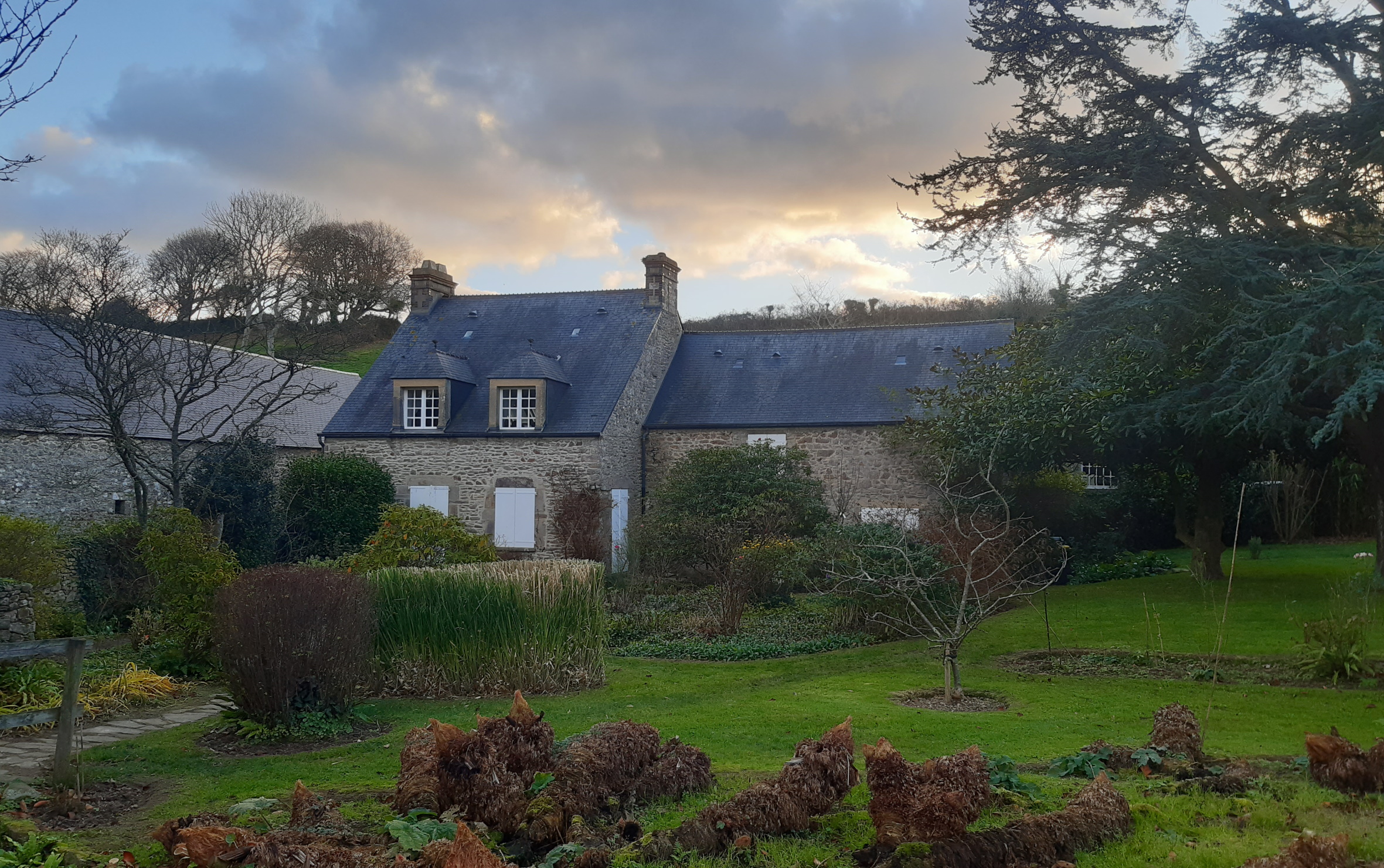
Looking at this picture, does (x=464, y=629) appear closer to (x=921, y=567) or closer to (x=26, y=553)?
(x=921, y=567)

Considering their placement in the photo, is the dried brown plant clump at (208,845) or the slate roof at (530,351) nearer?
the dried brown plant clump at (208,845)

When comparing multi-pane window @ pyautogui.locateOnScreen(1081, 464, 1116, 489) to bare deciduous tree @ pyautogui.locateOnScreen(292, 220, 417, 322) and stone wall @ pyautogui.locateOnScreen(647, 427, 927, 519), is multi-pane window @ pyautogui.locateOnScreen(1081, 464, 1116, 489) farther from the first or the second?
bare deciduous tree @ pyautogui.locateOnScreen(292, 220, 417, 322)

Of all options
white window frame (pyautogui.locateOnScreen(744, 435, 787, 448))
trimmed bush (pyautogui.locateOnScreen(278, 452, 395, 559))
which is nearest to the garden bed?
white window frame (pyautogui.locateOnScreen(744, 435, 787, 448))

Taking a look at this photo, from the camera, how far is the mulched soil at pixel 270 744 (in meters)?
7.05

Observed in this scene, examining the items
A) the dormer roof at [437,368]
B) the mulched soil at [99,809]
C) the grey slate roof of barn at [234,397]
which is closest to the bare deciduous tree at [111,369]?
the grey slate roof of barn at [234,397]

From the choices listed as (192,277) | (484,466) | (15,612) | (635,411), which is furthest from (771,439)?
(15,612)

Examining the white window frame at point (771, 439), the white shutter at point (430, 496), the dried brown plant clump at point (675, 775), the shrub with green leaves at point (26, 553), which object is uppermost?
the white window frame at point (771, 439)

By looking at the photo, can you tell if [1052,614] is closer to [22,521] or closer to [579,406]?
[579,406]

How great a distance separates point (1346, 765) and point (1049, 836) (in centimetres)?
203

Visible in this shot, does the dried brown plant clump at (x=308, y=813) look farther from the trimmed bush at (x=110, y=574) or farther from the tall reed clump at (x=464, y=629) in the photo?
the trimmed bush at (x=110, y=574)

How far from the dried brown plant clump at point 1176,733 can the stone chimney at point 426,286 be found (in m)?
22.4

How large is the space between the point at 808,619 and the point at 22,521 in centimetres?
1062

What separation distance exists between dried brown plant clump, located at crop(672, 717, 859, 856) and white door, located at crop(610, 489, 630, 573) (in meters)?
15.7

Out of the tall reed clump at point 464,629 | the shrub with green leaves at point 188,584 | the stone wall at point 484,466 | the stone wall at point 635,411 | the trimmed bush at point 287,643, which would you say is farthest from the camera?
the stone wall at point 635,411
